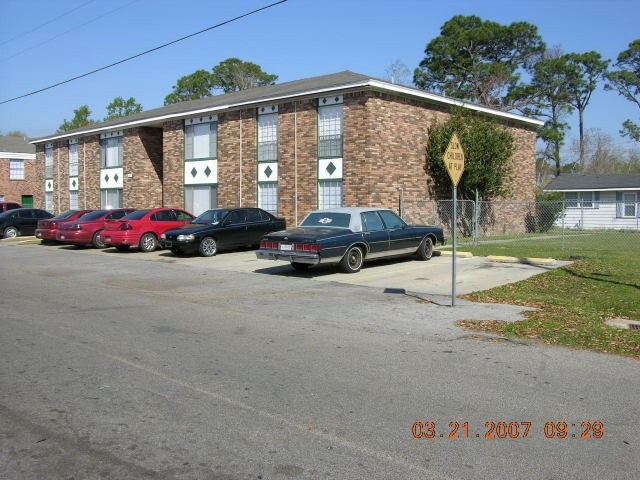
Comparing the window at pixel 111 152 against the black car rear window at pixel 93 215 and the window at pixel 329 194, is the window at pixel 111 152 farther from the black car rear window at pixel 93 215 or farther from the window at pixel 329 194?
the window at pixel 329 194

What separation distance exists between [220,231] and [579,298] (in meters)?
10.8

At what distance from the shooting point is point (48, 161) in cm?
3962

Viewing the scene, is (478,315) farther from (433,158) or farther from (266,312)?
(433,158)

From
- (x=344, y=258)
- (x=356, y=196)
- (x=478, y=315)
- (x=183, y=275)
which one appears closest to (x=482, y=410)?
(x=478, y=315)

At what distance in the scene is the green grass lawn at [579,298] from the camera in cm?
793

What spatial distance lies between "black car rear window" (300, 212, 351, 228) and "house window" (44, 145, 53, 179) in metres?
29.7

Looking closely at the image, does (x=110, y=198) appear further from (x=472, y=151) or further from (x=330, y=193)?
(x=472, y=151)

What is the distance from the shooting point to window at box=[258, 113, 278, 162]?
24562mm

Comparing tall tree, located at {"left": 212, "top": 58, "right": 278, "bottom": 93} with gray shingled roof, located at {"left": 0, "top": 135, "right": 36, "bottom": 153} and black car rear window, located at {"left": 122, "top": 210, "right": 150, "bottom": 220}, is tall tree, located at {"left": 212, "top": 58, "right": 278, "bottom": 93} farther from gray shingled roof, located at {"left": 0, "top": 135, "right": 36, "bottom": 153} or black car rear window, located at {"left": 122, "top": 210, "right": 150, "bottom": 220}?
black car rear window, located at {"left": 122, "top": 210, "right": 150, "bottom": 220}

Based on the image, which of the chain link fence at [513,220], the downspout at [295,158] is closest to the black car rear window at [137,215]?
the downspout at [295,158]

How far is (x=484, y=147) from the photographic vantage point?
24.0 meters
